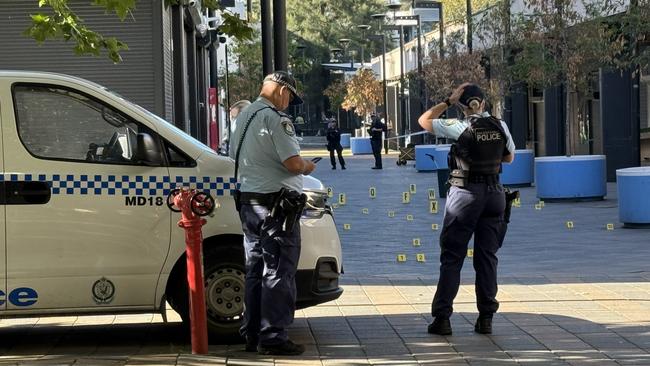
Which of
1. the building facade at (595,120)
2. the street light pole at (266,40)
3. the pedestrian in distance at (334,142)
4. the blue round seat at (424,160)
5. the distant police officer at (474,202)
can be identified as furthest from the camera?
the pedestrian in distance at (334,142)

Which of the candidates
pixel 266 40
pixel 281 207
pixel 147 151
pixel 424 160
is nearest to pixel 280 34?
pixel 266 40

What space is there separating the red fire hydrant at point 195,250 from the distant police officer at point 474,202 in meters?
1.71

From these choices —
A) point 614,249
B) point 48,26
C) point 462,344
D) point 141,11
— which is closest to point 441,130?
point 462,344

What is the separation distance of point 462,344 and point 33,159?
306 centimetres

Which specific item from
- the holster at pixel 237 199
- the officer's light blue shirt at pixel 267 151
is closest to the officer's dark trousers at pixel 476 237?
the officer's light blue shirt at pixel 267 151

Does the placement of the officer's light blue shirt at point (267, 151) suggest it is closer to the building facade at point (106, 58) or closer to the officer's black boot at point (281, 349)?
the officer's black boot at point (281, 349)

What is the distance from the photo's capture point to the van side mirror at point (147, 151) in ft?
24.5

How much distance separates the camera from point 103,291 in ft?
24.9

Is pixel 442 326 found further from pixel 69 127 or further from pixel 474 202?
pixel 69 127

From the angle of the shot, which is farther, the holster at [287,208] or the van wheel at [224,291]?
the van wheel at [224,291]

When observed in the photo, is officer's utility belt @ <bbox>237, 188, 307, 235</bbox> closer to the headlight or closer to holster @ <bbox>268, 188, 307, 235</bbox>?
holster @ <bbox>268, 188, 307, 235</bbox>

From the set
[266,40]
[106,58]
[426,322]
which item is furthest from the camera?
[106,58]

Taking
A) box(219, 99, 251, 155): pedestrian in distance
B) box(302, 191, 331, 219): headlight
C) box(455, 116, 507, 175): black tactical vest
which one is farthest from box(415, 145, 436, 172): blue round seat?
box(302, 191, 331, 219): headlight

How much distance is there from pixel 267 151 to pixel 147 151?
0.86 meters
